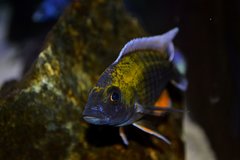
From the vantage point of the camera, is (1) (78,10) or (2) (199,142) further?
(2) (199,142)

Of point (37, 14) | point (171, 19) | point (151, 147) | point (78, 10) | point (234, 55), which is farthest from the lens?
point (37, 14)

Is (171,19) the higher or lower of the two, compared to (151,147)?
higher

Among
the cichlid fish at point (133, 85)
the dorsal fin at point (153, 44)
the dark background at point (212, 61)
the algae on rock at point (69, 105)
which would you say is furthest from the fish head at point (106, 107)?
the dark background at point (212, 61)

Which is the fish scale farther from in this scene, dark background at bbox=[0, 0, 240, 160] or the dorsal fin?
dark background at bbox=[0, 0, 240, 160]

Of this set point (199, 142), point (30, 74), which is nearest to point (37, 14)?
point (30, 74)

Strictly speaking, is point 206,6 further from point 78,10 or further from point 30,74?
point 30,74

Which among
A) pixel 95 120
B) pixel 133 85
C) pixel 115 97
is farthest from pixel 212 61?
pixel 95 120

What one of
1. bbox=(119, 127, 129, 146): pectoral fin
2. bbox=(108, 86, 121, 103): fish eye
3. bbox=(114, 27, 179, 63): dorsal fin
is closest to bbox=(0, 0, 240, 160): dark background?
bbox=(114, 27, 179, 63): dorsal fin
